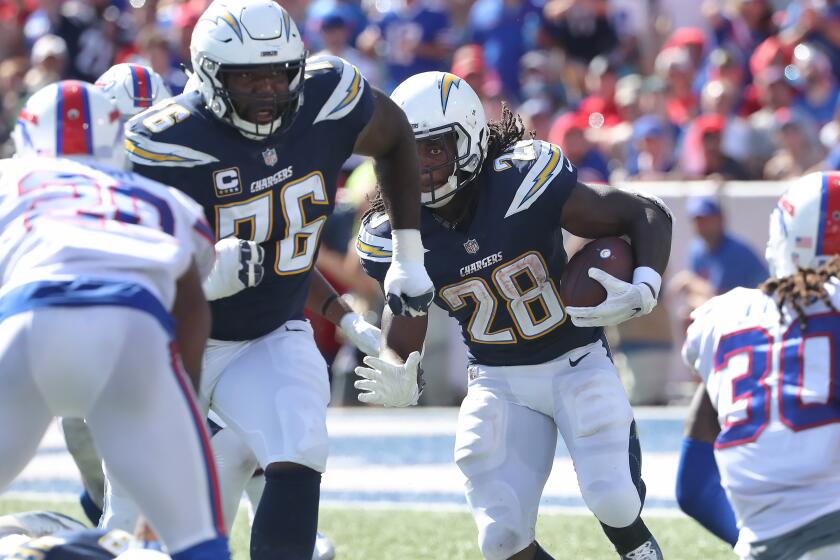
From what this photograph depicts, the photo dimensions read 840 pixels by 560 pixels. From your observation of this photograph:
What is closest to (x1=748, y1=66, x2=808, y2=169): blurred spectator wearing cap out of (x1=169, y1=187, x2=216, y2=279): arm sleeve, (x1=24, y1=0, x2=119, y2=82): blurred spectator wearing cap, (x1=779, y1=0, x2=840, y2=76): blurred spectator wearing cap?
(x1=779, y1=0, x2=840, y2=76): blurred spectator wearing cap

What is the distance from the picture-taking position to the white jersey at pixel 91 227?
306cm

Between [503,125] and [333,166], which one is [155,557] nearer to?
[333,166]

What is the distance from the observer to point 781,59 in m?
9.98

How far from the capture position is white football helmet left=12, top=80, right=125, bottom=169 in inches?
133

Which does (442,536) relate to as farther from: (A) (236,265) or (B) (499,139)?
(A) (236,265)

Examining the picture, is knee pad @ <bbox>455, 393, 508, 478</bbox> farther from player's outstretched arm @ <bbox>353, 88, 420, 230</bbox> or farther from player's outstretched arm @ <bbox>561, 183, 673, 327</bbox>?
player's outstretched arm @ <bbox>353, 88, 420, 230</bbox>

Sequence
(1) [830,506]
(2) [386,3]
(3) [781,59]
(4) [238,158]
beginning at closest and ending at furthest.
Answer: (1) [830,506] → (4) [238,158] → (3) [781,59] → (2) [386,3]

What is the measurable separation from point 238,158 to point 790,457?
5.86ft

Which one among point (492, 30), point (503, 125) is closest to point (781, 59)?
point (492, 30)

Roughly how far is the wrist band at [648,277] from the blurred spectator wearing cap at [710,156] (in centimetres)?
504

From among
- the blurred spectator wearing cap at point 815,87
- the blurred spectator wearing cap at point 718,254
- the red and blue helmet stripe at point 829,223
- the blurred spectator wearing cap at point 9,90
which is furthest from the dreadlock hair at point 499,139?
the blurred spectator wearing cap at point 9,90

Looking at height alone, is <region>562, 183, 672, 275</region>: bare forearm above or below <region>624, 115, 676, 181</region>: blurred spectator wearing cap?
above

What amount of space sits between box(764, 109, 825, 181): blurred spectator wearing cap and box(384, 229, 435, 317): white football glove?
531 cm

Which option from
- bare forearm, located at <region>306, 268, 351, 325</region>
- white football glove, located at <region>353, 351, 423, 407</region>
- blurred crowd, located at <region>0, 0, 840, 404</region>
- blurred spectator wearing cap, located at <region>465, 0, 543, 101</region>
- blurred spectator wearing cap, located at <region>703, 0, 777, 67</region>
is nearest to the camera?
white football glove, located at <region>353, 351, 423, 407</region>
